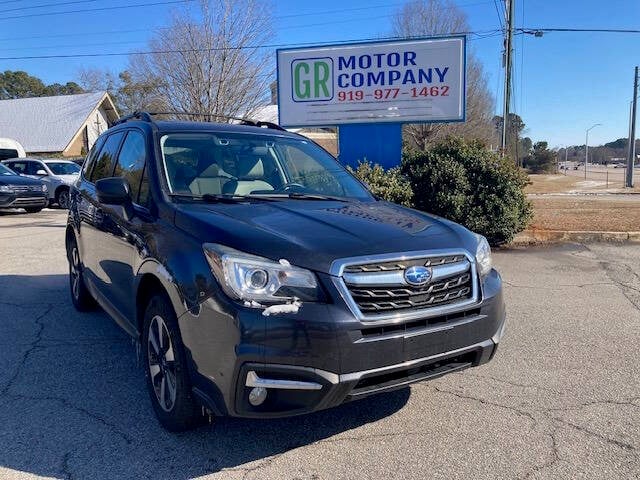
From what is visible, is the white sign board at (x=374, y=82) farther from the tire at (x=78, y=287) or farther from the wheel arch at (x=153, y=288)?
the wheel arch at (x=153, y=288)

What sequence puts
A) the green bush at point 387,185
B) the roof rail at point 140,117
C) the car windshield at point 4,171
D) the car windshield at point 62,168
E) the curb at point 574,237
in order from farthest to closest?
the car windshield at point 62,168 → the car windshield at point 4,171 → the curb at point 574,237 → the green bush at point 387,185 → the roof rail at point 140,117

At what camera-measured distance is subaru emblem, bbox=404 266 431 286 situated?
2.87 meters

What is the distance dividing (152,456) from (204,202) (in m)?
1.53

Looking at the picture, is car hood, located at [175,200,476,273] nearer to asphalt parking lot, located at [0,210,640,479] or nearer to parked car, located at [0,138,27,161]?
asphalt parking lot, located at [0,210,640,479]

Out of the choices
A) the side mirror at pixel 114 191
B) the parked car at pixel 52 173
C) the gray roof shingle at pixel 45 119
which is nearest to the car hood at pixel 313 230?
the side mirror at pixel 114 191

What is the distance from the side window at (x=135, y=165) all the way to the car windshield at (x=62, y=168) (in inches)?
677

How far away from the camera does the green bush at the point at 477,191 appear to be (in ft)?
31.4

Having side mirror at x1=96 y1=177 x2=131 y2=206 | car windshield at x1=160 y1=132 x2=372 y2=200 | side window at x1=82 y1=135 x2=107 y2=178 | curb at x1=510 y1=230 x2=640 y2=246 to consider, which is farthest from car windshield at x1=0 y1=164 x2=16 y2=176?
side mirror at x1=96 y1=177 x2=131 y2=206

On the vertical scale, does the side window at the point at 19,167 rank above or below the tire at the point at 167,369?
above

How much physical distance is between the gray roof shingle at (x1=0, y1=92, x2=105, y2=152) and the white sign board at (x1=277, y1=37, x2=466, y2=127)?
3893cm

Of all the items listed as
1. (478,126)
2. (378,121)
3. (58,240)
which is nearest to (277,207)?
(378,121)

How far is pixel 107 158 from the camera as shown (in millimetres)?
5094

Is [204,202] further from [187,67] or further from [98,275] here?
[187,67]

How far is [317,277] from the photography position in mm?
2738
